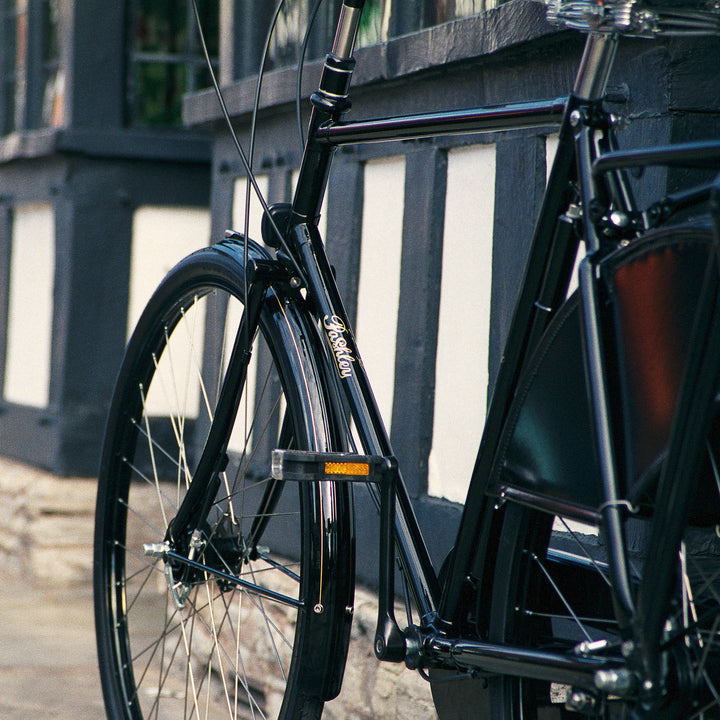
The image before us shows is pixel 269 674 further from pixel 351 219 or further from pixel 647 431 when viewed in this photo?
pixel 647 431

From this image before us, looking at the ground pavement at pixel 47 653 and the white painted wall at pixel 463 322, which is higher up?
the white painted wall at pixel 463 322

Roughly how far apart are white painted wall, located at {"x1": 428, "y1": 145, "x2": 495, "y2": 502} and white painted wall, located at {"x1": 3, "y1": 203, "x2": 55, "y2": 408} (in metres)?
3.01

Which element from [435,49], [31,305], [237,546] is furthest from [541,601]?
[31,305]

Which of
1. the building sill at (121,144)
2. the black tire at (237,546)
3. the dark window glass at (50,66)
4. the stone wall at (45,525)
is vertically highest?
the dark window glass at (50,66)

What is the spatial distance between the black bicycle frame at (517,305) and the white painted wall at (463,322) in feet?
2.83

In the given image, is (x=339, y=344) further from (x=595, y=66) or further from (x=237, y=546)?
(x=595, y=66)

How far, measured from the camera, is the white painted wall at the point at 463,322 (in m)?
2.77

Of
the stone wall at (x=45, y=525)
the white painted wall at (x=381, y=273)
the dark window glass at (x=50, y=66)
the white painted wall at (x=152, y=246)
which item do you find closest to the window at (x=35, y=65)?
the dark window glass at (x=50, y=66)

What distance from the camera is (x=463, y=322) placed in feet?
9.36

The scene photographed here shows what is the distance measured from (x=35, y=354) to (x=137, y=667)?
2.47 meters

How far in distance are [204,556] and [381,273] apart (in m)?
1.34

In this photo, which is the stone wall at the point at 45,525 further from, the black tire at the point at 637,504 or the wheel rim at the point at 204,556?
the black tire at the point at 637,504

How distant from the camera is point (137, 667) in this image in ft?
12.2

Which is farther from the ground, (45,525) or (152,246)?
(152,246)
